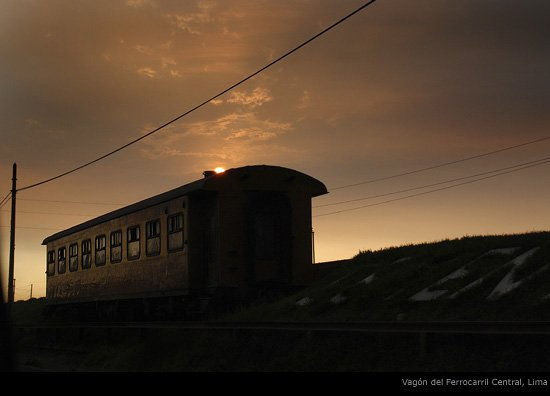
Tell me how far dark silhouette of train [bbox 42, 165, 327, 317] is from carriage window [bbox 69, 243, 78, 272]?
5.81 metres

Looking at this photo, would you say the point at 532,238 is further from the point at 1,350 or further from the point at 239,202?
the point at 1,350

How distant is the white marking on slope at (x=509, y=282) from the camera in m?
16.3

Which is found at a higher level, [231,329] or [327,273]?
[327,273]

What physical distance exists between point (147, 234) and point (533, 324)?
13029 mm

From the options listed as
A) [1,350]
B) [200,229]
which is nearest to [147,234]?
[200,229]

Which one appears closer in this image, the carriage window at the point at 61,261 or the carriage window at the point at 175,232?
the carriage window at the point at 175,232

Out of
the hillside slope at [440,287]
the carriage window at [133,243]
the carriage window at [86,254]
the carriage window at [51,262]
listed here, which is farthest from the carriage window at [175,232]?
the carriage window at [51,262]

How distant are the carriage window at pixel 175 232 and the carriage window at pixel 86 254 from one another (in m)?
7.31

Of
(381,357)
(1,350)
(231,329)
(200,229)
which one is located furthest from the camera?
(200,229)

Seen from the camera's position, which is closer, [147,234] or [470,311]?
[470,311]

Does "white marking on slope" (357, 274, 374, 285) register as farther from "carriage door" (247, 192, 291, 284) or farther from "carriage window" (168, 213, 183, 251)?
"carriage window" (168, 213, 183, 251)

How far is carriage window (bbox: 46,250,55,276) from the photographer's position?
106 feet

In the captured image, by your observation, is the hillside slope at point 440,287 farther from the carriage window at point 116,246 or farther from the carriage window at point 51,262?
the carriage window at point 51,262

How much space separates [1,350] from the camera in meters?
2.08
